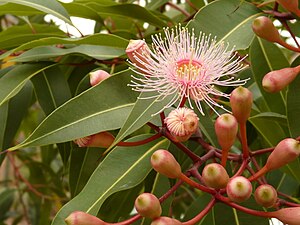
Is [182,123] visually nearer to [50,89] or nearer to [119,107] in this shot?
[119,107]

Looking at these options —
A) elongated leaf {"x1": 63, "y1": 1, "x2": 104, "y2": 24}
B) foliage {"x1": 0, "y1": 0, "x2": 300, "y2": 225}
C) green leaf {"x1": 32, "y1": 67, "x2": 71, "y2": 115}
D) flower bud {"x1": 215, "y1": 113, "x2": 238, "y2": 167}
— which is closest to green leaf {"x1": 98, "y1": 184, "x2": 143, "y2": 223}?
foliage {"x1": 0, "y1": 0, "x2": 300, "y2": 225}

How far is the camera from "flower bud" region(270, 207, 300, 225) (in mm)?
602

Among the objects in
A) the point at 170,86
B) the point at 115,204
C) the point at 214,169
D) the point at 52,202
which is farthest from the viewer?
the point at 52,202

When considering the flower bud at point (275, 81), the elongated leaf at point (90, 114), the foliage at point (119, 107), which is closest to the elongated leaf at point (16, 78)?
the foliage at point (119, 107)

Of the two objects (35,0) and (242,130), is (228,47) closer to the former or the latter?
(242,130)

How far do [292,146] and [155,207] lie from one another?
147 mm

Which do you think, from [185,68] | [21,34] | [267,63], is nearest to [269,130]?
[267,63]

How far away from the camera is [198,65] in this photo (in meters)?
0.73

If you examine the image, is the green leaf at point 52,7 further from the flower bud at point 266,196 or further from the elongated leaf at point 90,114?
the flower bud at point 266,196

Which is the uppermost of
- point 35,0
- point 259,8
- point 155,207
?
point 35,0

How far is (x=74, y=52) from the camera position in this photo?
84cm

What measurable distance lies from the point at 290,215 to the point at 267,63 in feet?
0.90

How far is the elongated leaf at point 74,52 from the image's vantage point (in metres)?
0.85

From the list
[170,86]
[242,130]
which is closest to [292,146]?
[242,130]
